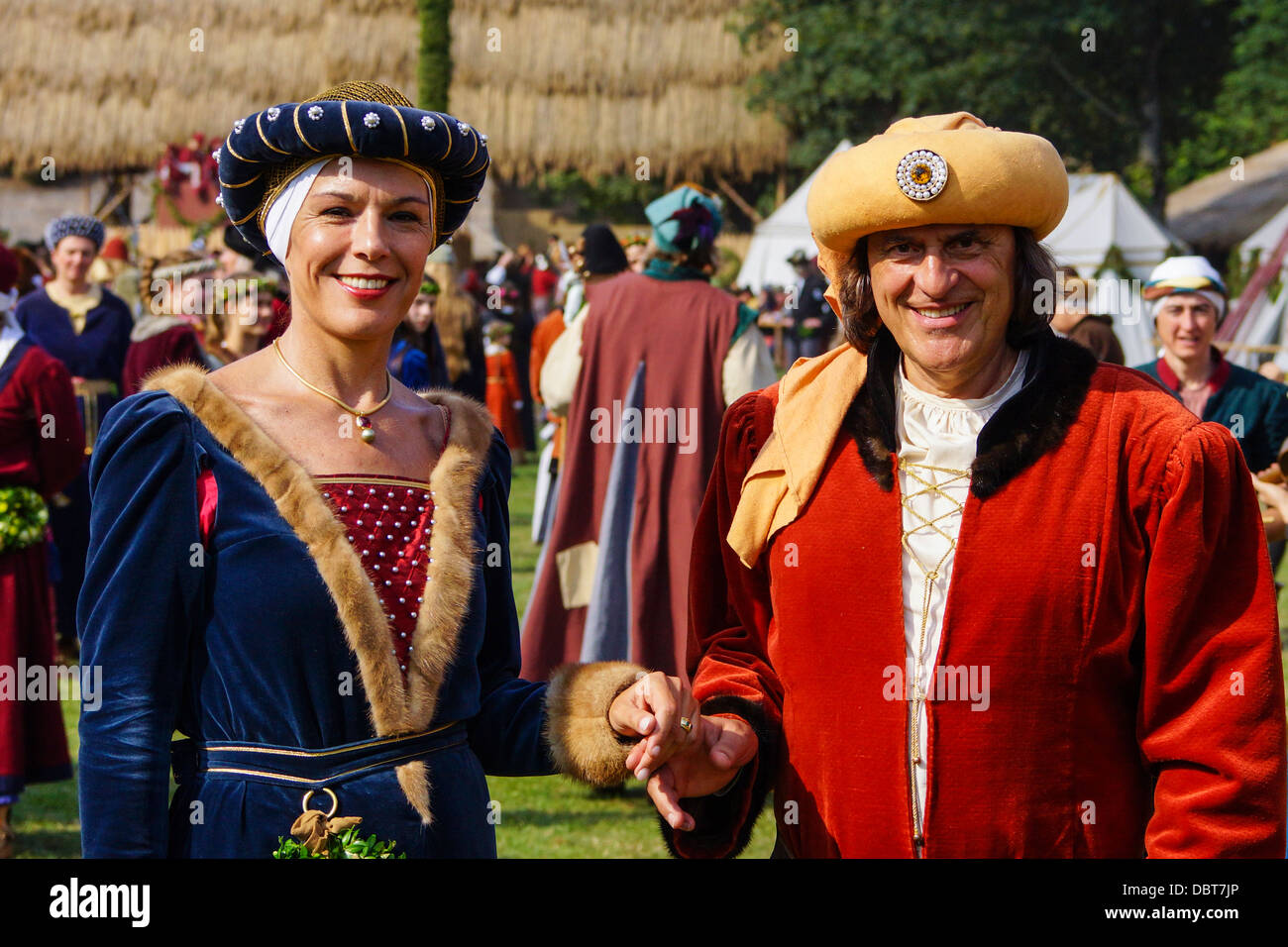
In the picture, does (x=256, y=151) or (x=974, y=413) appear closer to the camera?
(x=256, y=151)

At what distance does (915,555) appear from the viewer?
98.0 inches

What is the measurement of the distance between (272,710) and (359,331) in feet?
1.91

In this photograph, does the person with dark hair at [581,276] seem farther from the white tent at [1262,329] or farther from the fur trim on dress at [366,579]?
the white tent at [1262,329]

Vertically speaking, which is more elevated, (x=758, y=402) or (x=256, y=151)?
(x=256, y=151)

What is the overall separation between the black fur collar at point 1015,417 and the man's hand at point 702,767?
0.48m

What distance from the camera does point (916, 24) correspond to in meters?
23.8

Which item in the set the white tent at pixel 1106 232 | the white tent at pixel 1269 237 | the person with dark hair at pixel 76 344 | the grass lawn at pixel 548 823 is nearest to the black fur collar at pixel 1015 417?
the grass lawn at pixel 548 823

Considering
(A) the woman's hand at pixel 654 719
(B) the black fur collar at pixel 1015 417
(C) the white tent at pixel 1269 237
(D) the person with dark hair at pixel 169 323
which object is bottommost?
(A) the woman's hand at pixel 654 719

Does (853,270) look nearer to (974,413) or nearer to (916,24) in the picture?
(974,413)

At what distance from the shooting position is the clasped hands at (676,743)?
92.2 inches

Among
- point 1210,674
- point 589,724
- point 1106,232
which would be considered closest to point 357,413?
point 589,724
